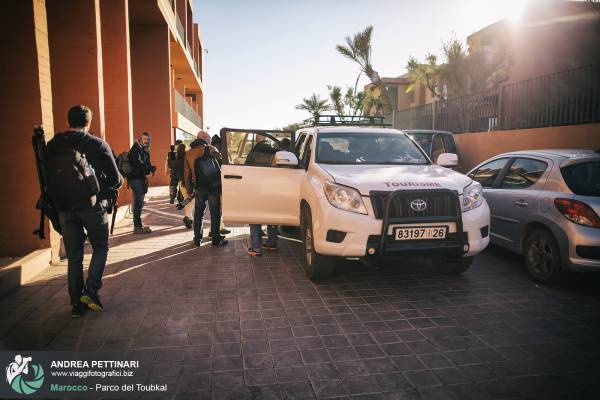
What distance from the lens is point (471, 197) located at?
4773 mm

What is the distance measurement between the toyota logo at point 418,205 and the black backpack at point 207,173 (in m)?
3.49

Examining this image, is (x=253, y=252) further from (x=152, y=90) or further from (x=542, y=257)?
(x=152, y=90)

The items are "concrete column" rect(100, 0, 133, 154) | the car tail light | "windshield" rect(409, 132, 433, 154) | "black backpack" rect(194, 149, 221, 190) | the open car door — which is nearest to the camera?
the car tail light

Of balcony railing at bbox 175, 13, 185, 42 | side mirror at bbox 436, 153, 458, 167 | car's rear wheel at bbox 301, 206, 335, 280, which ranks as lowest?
car's rear wheel at bbox 301, 206, 335, 280

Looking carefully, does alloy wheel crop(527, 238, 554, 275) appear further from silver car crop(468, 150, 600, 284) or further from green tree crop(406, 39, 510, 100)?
green tree crop(406, 39, 510, 100)

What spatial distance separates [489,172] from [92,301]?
569cm

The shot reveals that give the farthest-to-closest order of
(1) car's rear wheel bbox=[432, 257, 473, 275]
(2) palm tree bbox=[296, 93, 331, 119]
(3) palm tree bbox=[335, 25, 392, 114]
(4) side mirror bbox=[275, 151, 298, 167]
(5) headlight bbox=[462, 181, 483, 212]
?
1. (2) palm tree bbox=[296, 93, 331, 119]
2. (3) palm tree bbox=[335, 25, 392, 114]
3. (4) side mirror bbox=[275, 151, 298, 167]
4. (1) car's rear wheel bbox=[432, 257, 473, 275]
5. (5) headlight bbox=[462, 181, 483, 212]

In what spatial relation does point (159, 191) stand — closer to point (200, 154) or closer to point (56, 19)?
point (56, 19)

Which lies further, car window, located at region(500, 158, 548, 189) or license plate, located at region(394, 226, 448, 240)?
car window, located at region(500, 158, 548, 189)

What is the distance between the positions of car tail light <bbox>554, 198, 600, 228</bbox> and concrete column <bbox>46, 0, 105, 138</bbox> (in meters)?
7.93

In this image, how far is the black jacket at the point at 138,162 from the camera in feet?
25.7

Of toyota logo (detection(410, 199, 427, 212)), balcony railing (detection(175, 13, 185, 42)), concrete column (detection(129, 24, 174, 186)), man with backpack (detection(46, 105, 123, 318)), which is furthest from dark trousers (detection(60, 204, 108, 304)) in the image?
balcony railing (detection(175, 13, 185, 42))

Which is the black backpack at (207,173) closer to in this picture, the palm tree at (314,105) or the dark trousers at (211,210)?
the dark trousers at (211,210)

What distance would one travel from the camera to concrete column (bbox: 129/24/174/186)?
17156 millimetres
